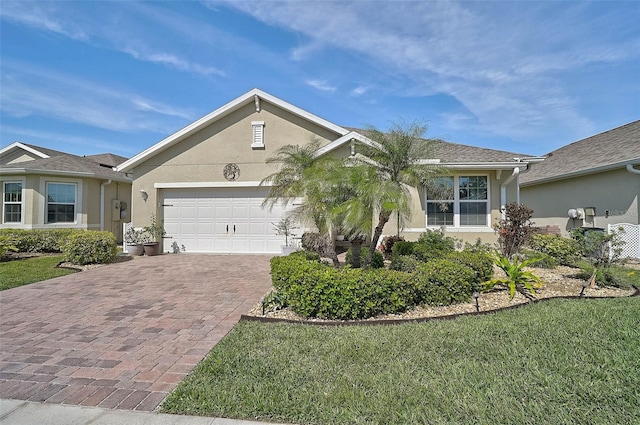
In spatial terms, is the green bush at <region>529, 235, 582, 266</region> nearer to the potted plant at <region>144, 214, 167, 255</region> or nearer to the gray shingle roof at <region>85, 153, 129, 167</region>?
the potted plant at <region>144, 214, 167, 255</region>

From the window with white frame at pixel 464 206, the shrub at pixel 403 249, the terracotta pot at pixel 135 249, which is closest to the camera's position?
the shrub at pixel 403 249

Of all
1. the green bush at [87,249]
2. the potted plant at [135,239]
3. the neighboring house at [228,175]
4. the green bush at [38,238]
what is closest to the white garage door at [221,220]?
the neighboring house at [228,175]

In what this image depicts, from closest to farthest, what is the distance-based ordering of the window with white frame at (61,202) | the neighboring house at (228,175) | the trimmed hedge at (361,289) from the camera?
the trimmed hedge at (361,289)
the neighboring house at (228,175)
the window with white frame at (61,202)

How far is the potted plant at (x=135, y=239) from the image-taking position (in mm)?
12078

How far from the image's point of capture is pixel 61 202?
14.4 m

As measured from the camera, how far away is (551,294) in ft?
19.8

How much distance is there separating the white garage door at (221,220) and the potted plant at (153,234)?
0.29 metres

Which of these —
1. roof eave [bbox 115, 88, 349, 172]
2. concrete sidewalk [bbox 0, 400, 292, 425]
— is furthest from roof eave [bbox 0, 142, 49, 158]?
concrete sidewalk [bbox 0, 400, 292, 425]

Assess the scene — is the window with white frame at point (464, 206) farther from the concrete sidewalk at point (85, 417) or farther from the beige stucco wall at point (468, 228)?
the concrete sidewalk at point (85, 417)

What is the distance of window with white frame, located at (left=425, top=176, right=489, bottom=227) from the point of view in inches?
455

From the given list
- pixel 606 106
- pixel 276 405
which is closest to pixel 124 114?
pixel 276 405

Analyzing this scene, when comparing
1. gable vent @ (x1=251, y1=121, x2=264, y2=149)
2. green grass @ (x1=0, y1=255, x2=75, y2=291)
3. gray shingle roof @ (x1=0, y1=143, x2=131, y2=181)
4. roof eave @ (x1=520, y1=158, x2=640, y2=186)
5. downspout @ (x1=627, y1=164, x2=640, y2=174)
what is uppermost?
gable vent @ (x1=251, y1=121, x2=264, y2=149)

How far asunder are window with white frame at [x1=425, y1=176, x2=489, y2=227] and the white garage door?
5924 millimetres

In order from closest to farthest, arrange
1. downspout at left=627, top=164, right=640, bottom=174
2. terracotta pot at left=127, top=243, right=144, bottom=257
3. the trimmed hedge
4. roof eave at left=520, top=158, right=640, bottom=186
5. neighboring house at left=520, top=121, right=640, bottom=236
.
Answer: the trimmed hedge → downspout at left=627, top=164, right=640, bottom=174 → roof eave at left=520, top=158, right=640, bottom=186 → neighboring house at left=520, top=121, right=640, bottom=236 → terracotta pot at left=127, top=243, right=144, bottom=257
